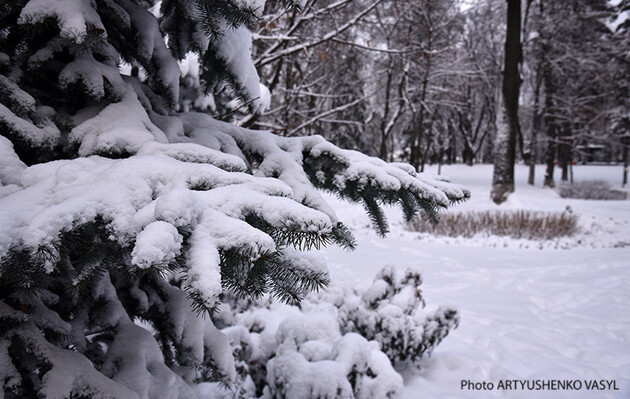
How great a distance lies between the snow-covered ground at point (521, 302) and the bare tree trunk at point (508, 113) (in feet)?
8.53

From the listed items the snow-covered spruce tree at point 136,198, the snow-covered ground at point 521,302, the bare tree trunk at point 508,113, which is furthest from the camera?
the bare tree trunk at point 508,113

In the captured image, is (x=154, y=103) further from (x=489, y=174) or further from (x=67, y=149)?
(x=489, y=174)

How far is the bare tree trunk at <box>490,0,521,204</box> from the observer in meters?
10.9

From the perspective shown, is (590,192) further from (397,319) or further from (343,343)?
(343,343)

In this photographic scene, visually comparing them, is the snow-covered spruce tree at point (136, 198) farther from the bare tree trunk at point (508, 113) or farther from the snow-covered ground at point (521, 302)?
the bare tree trunk at point (508, 113)

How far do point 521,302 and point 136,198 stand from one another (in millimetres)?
4748

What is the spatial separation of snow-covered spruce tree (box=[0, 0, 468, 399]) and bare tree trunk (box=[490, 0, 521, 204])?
35.9ft

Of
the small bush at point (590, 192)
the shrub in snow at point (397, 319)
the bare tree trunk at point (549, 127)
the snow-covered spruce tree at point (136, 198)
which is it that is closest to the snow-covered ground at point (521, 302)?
the shrub in snow at point (397, 319)

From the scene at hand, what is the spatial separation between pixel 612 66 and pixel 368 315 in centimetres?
2025

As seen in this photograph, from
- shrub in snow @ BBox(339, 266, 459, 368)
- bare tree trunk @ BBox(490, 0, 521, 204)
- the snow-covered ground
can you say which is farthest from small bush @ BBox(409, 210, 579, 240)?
shrub in snow @ BBox(339, 266, 459, 368)

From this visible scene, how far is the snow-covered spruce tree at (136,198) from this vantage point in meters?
0.81

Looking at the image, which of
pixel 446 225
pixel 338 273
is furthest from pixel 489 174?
pixel 338 273

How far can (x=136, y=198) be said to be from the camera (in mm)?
892

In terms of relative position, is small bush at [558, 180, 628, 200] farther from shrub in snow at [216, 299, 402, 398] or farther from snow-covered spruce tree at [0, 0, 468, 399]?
snow-covered spruce tree at [0, 0, 468, 399]
